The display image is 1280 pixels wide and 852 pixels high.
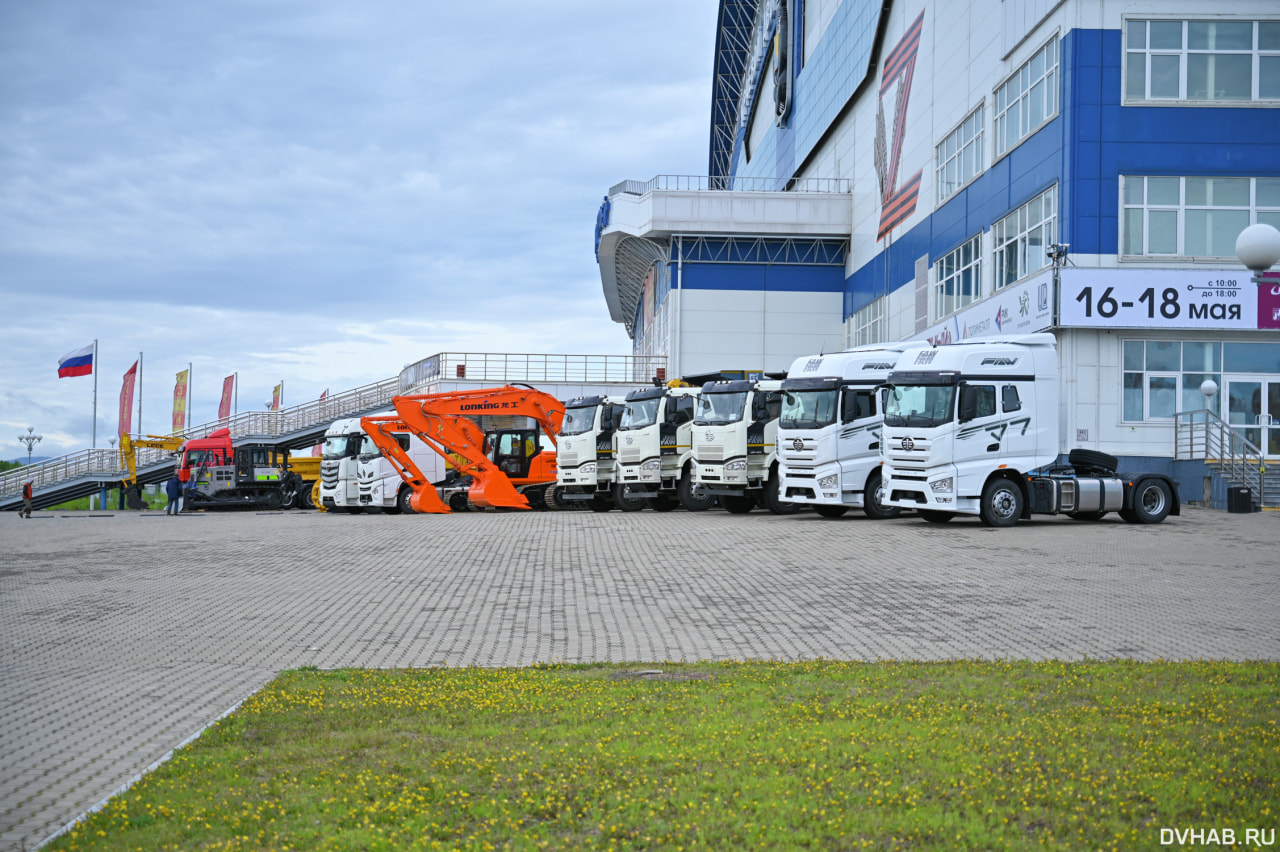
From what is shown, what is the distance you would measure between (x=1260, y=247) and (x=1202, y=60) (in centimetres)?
2181

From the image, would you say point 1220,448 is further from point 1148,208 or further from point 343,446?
point 343,446

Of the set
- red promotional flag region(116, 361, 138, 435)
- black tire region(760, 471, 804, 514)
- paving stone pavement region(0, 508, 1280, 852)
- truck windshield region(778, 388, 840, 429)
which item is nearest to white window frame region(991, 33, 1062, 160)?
truck windshield region(778, 388, 840, 429)

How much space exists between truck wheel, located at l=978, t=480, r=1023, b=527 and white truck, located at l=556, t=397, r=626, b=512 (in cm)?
1140

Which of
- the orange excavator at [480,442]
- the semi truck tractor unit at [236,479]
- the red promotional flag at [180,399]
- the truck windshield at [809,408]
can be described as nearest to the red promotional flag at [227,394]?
the red promotional flag at [180,399]

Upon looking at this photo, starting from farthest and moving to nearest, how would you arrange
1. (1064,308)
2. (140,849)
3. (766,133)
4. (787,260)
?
(766,133) → (787,260) → (1064,308) → (140,849)

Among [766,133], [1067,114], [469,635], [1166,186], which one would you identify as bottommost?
[469,635]

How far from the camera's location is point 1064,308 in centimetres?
2873

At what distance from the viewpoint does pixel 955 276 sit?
38.2 meters

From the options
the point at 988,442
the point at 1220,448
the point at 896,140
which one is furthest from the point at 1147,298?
the point at 896,140

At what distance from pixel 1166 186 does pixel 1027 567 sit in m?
18.4

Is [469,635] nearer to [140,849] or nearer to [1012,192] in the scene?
[140,849]

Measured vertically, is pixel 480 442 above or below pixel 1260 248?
below

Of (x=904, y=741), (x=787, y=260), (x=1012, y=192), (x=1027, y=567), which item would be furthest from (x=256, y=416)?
(x=904, y=741)

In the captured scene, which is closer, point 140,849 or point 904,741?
point 140,849
